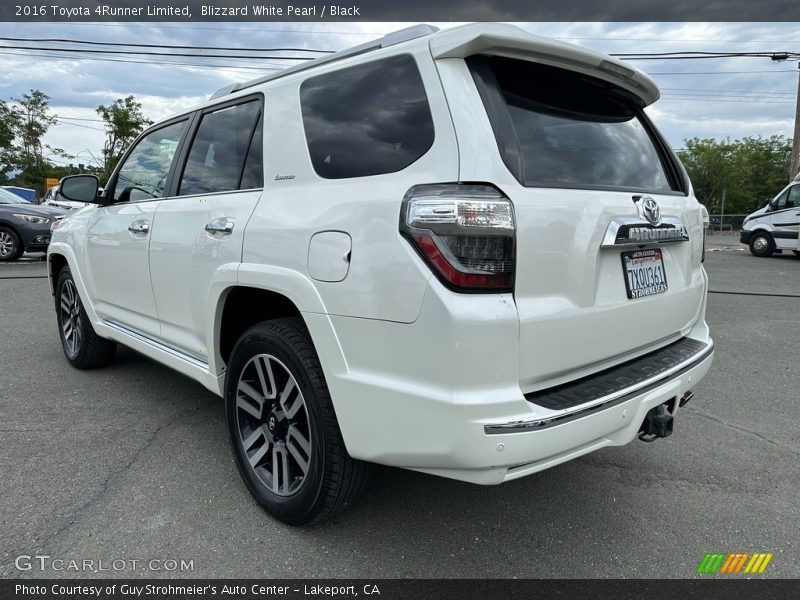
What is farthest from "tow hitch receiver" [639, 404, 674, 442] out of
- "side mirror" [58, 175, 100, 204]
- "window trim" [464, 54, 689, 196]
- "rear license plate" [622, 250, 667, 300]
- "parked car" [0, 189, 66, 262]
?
"parked car" [0, 189, 66, 262]

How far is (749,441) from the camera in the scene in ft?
10.9

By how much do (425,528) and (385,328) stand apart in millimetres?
1091

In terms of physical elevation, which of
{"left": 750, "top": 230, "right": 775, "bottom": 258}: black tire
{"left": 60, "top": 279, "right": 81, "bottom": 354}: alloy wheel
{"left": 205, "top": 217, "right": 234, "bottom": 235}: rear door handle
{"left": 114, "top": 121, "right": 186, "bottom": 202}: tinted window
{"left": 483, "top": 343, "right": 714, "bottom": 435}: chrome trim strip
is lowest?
{"left": 750, "top": 230, "right": 775, "bottom": 258}: black tire

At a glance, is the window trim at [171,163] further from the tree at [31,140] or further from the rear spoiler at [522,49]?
the tree at [31,140]

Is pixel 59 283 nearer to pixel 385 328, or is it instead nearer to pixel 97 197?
pixel 97 197

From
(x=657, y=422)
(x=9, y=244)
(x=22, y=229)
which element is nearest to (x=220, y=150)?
(x=657, y=422)

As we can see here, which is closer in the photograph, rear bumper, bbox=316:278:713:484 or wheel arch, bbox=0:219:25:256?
rear bumper, bbox=316:278:713:484

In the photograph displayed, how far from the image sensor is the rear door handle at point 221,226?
100.0 inches

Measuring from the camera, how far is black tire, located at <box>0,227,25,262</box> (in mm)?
11625

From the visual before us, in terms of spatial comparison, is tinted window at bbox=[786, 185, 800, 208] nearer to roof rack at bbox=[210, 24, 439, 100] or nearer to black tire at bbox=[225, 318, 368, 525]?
roof rack at bbox=[210, 24, 439, 100]

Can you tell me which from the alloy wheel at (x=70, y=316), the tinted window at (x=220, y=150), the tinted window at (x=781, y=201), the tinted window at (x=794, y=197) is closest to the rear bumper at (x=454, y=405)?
the tinted window at (x=220, y=150)

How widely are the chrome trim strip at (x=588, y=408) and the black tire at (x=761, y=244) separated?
15.5 metres

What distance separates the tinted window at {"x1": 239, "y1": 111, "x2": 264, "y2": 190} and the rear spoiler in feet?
3.27

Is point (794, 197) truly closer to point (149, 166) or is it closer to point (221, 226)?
point (149, 166)
